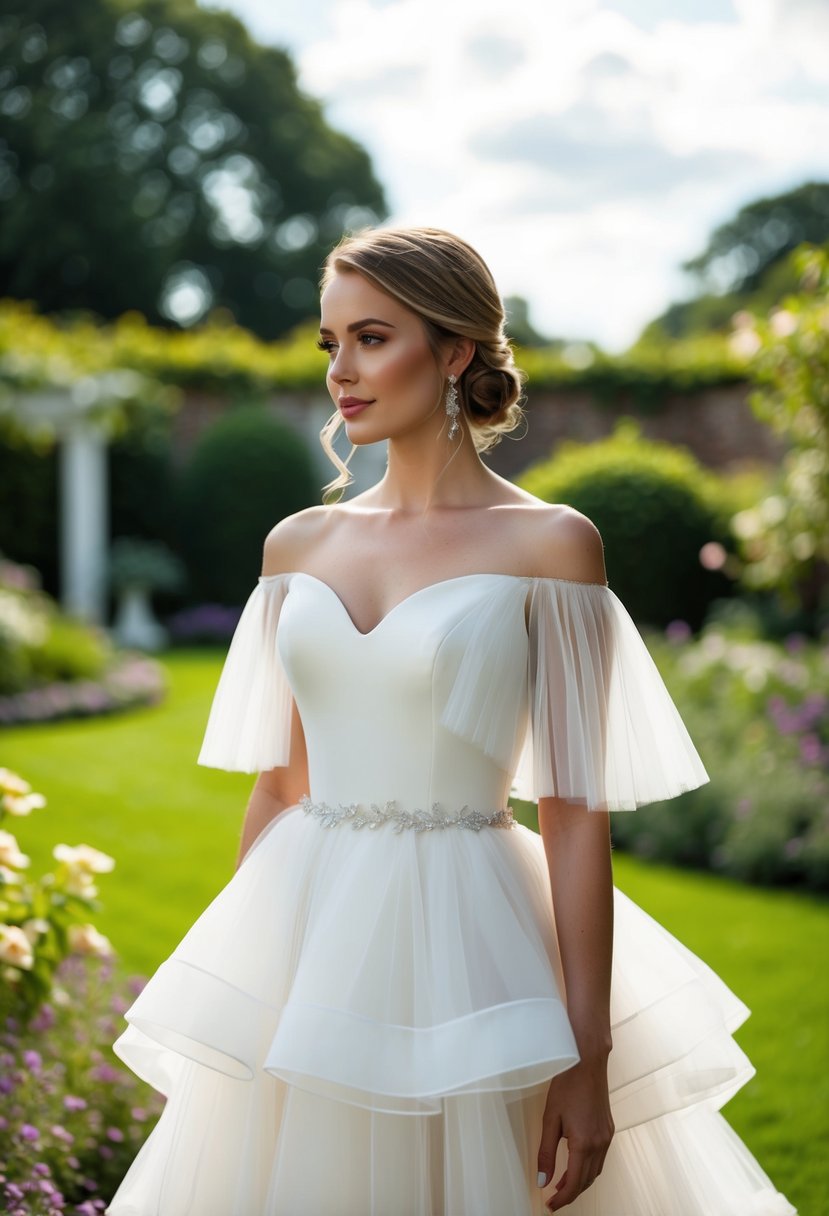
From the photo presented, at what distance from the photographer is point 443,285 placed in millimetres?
1947

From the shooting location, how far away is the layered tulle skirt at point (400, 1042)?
170 centimetres

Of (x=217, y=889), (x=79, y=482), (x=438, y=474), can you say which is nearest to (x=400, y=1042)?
(x=438, y=474)

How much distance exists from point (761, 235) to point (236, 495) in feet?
90.4

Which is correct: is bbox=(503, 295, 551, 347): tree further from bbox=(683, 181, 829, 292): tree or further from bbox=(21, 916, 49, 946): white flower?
bbox=(21, 916, 49, 946): white flower

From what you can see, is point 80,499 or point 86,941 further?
point 80,499

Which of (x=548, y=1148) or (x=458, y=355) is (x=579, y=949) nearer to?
(x=548, y=1148)

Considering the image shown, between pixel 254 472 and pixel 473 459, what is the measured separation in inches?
558

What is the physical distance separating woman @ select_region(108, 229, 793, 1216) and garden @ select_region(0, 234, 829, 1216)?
960 mm

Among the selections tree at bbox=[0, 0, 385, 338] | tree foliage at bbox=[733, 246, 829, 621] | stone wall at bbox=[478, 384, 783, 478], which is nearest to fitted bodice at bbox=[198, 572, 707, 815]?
tree foliage at bbox=[733, 246, 829, 621]

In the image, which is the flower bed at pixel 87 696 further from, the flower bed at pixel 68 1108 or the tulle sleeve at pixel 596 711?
the tulle sleeve at pixel 596 711

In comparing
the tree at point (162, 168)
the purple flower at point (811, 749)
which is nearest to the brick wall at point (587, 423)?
the purple flower at point (811, 749)

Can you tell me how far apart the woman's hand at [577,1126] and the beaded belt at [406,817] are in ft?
1.27

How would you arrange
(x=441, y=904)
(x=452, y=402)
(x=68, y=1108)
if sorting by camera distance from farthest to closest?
(x=68, y=1108), (x=452, y=402), (x=441, y=904)

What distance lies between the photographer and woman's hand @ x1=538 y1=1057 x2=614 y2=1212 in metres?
1.76
